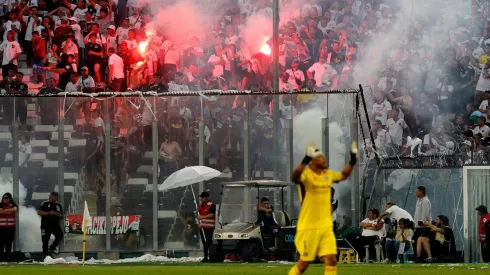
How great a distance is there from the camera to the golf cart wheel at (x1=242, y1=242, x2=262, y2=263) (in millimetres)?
33219

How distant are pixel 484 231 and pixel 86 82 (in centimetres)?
1294

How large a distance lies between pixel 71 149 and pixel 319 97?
6741 millimetres

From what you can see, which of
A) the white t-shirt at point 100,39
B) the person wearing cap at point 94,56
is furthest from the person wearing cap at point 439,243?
the white t-shirt at point 100,39

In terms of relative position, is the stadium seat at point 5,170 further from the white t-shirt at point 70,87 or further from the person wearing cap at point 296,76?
the person wearing cap at point 296,76

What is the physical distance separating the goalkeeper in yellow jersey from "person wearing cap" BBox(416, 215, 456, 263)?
13.1 m

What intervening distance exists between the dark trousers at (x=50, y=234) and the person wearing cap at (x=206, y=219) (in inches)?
150

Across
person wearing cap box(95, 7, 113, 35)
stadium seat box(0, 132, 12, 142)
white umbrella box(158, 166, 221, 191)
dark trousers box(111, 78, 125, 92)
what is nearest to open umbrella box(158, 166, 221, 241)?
white umbrella box(158, 166, 221, 191)

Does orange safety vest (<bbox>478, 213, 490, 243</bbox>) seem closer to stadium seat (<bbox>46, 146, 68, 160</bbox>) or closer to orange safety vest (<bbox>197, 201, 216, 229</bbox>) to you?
orange safety vest (<bbox>197, 201, 216, 229</bbox>)

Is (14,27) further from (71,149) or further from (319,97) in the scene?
(319,97)

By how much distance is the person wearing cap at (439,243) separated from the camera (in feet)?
107

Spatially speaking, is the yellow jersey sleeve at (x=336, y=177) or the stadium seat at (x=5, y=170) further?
the stadium seat at (x=5, y=170)

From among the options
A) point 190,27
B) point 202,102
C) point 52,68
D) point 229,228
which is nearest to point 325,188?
point 229,228

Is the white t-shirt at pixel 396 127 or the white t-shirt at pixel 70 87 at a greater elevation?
the white t-shirt at pixel 70 87

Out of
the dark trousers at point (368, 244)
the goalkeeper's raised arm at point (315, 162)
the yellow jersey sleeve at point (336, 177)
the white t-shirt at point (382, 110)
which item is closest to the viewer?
the goalkeeper's raised arm at point (315, 162)
